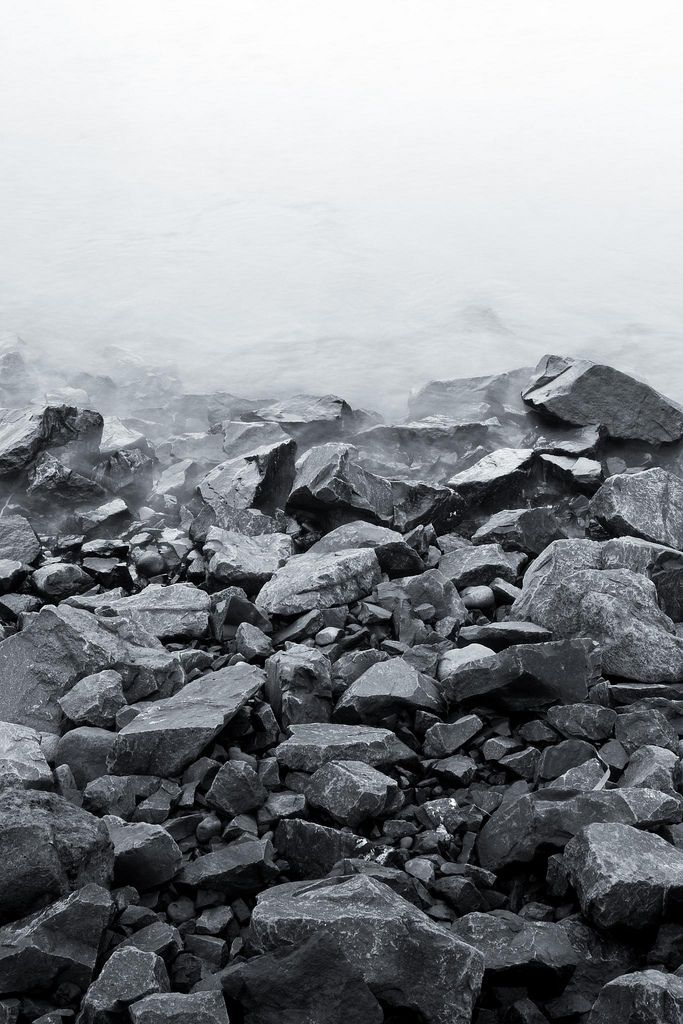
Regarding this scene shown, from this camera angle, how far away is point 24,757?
3.30 metres

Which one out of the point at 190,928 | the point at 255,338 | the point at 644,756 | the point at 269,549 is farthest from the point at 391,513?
the point at 255,338

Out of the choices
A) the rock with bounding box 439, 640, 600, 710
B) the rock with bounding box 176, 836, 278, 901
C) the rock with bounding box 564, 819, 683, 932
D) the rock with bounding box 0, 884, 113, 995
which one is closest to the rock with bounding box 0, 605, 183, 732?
the rock with bounding box 176, 836, 278, 901

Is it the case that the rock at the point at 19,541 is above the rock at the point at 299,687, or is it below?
below

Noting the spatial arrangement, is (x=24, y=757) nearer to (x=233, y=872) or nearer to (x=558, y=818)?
(x=233, y=872)

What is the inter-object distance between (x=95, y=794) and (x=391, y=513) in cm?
293

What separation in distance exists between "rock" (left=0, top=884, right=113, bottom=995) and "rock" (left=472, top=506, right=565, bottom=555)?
10.8 ft

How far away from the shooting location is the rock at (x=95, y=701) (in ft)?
12.1

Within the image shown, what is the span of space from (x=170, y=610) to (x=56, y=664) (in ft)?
2.58

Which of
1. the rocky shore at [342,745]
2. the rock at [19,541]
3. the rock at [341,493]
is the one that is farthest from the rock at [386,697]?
the rock at [19,541]

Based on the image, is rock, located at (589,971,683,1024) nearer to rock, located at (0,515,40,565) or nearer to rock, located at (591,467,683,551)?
rock, located at (591,467,683,551)

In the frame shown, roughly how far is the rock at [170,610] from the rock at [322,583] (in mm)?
326

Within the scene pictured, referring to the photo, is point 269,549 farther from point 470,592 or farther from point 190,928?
point 190,928

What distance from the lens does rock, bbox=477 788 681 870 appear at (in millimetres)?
2994

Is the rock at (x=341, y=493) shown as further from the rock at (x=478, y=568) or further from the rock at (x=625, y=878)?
the rock at (x=625, y=878)
